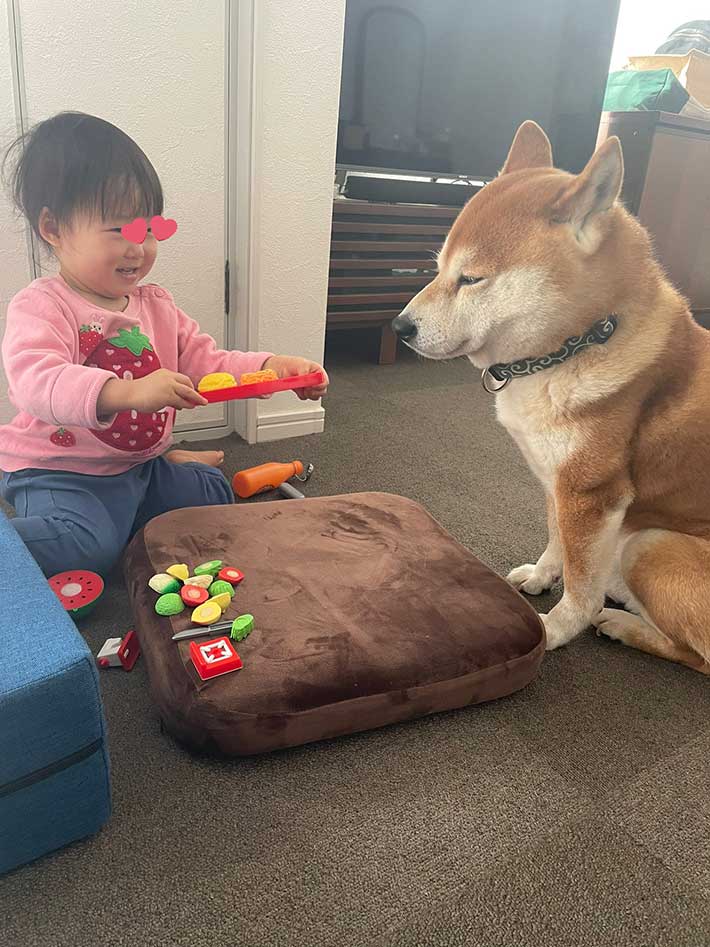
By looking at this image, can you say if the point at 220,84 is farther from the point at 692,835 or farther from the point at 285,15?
the point at 692,835

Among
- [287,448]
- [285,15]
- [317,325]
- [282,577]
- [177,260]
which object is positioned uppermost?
[285,15]

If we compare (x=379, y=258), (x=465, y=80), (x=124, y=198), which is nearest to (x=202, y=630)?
(x=124, y=198)

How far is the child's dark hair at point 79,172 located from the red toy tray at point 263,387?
30 centimetres

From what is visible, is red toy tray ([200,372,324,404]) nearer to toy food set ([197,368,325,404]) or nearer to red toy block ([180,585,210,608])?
toy food set ([197,368,325,404])

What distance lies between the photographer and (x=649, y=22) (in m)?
3.48

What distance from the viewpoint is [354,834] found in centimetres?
73

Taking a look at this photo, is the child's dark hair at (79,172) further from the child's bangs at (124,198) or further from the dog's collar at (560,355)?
the dog's collar at (560,355)

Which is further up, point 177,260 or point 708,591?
point 177,260

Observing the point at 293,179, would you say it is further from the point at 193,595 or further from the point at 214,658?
the point at 214,658

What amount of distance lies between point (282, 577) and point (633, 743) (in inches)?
20.6

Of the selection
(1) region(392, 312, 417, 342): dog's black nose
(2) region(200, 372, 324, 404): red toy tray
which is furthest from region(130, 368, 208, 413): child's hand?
(1) region(392, 312, 417, 342): dog's black nose

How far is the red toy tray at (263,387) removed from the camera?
1080 millimetres

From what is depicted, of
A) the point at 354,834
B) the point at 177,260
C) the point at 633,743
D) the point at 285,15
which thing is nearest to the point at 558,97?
Answer: the point at 285,15

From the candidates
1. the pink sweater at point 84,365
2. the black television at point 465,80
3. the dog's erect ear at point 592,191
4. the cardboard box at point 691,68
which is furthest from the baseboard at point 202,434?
the cardboard box at point 691,68
